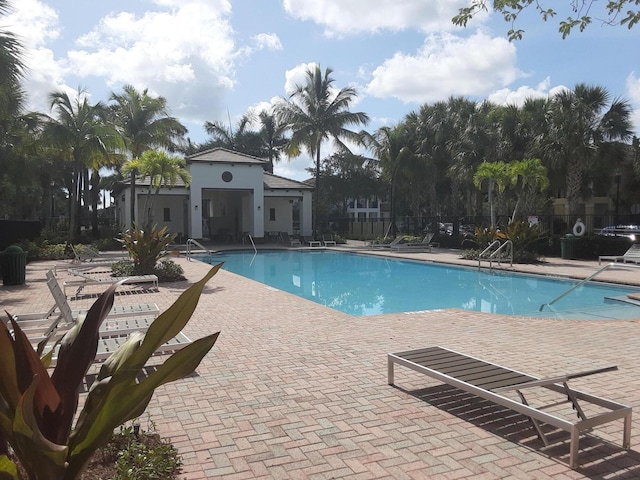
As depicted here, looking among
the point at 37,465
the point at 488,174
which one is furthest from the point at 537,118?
the point at 37,465

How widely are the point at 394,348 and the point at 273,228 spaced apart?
2876cm

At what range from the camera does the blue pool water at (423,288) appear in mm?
11680

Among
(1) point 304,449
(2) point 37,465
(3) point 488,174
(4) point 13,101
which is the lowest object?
(1) point 304,449

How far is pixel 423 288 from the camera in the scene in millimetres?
15062

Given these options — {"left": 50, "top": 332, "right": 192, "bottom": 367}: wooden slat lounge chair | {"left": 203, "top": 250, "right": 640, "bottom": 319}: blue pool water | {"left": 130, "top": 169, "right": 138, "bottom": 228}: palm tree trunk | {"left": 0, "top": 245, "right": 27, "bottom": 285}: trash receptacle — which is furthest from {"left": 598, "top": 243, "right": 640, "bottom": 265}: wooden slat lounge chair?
{"left": 130, "top": 169, "right": 138, "bottom": 228}: palm tree trunk

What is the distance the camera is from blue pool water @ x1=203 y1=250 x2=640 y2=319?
38.3 feet

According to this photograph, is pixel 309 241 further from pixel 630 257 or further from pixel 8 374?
pixel 8 374

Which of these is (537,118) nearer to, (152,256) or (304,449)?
(152,256)

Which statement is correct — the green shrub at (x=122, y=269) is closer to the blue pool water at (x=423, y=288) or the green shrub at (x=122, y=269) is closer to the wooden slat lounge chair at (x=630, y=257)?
the blue pool water at (x=423, y=288)

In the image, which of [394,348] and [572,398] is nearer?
[572,398]

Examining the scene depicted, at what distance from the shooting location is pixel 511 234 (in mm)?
19188

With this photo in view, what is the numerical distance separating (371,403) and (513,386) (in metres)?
1.25

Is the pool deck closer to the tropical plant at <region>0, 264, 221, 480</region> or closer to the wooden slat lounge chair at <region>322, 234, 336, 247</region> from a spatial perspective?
the tropical plant at <region>0, 264, 221, 480</region>

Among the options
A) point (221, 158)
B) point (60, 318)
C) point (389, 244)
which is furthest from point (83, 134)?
point (60, 318)
